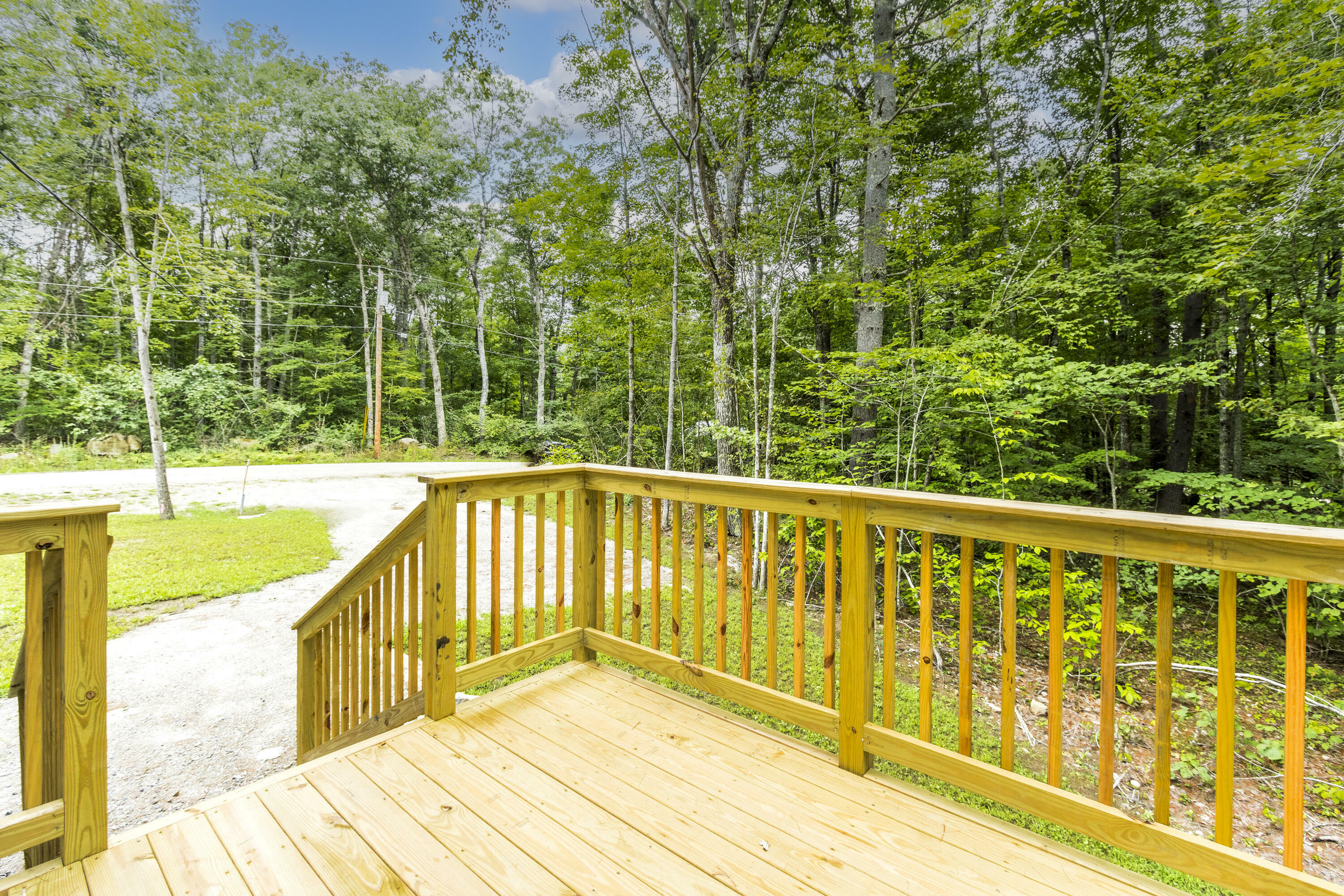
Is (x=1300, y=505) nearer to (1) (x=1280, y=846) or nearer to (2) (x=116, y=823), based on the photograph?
(1) (x=1280, y=846)

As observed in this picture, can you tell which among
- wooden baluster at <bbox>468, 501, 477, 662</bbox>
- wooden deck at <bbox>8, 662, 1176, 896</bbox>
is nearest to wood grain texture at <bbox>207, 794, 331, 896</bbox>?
wooden deck at <bbox>8, 662, 1176, 896</bbox>

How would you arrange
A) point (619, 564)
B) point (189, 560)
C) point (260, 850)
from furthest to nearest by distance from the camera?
point (189, 560) < point (619, 564) < point (260, 850)

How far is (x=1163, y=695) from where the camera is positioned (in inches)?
48.9

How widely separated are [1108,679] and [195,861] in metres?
2.34

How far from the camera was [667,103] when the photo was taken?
604 cm

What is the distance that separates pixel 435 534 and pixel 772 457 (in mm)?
4394

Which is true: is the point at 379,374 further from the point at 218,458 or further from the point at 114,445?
the point at 114,445

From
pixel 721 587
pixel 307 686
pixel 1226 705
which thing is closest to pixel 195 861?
pixel 721 587

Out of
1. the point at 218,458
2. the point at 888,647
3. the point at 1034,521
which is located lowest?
the point at 888,647

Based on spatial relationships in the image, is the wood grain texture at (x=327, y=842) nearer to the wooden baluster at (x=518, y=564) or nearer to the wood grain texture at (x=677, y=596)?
the wooden baluster at (x=518, y=564)

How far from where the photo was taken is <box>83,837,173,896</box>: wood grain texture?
121 centimetres

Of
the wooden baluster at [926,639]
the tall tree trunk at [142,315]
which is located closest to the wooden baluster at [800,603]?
the wooden baluster at [926,639]

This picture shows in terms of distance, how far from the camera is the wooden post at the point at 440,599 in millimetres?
1981

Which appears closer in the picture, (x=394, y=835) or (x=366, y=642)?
(x=394, y=835)
